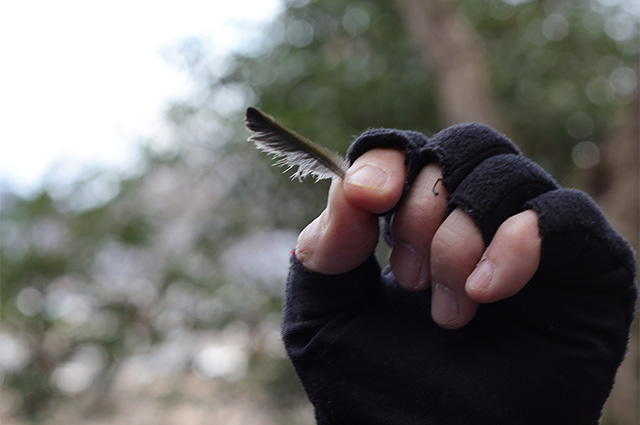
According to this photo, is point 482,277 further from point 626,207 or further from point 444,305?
point 626,207

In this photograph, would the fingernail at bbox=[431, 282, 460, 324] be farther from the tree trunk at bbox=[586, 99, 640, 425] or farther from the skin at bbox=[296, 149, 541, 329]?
the tree trunk at bbox=[586, 99, 640, 425]

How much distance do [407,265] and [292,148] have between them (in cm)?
20

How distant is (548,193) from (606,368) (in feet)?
0.78

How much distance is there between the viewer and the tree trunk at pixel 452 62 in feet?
10.6

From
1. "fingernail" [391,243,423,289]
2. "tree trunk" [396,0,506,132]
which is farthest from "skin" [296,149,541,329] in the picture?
"tree trunk" [396,0,506,132]

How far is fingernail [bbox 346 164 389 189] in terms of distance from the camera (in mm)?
661

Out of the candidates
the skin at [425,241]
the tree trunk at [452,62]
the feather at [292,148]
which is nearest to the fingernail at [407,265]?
the skin at [425,241]

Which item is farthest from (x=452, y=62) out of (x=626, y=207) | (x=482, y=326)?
(x=482, y=326)

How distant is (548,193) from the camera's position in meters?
0.67

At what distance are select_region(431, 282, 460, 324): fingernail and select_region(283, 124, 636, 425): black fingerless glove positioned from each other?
0.07 meters

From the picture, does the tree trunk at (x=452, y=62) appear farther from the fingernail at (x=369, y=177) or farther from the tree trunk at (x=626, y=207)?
the fingernail at (x=369, y=177)

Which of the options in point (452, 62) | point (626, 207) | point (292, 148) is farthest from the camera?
point (452, 62)

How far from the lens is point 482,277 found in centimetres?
64

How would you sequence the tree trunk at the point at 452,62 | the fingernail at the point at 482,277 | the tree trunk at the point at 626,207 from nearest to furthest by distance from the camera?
1. the fingernail at the point at 482,277
2. the tree trunk at the point at 626,207
3. the tree trunk at the point at 452,62
